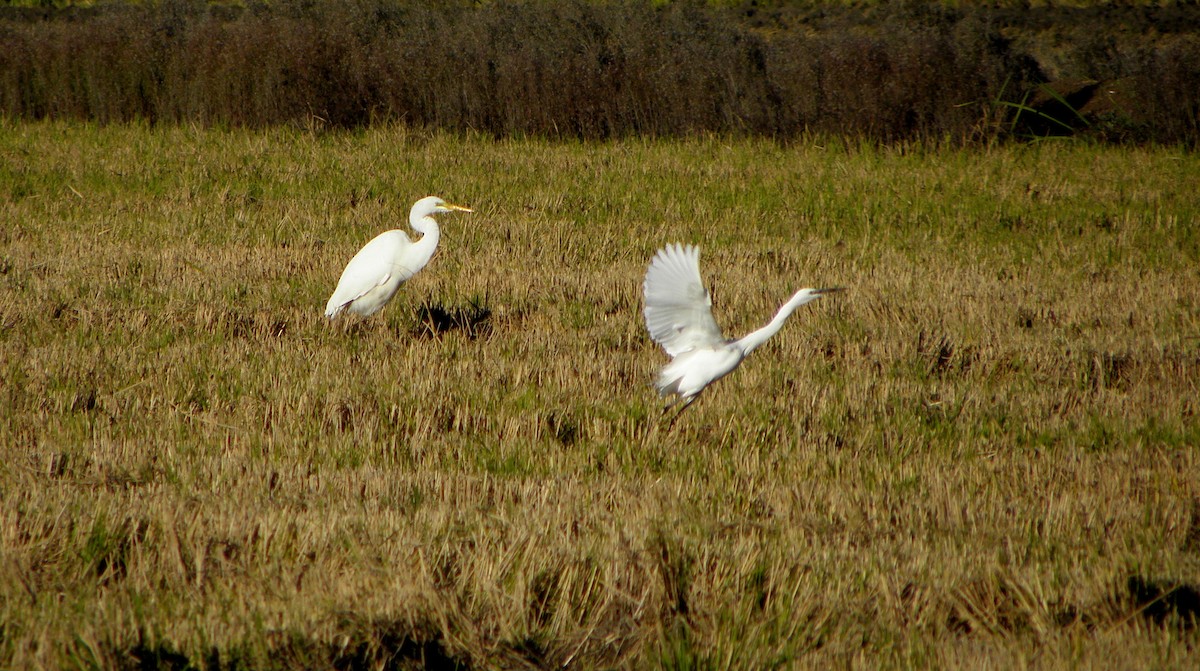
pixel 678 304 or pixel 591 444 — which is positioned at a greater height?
pixel 678 304

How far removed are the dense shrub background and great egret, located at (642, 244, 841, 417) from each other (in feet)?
25.4

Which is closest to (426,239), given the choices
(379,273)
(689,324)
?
(379,273)

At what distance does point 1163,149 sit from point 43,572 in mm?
11122

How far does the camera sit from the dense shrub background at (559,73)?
37.2ft

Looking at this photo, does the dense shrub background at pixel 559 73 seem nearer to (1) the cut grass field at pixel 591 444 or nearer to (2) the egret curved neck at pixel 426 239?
(1) the cut grass field at pixel 591 444

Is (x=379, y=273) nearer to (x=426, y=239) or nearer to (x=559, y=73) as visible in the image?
(x=426, y=239)

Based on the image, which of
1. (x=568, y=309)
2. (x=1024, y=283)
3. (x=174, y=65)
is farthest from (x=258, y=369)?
(x=174, y=65)

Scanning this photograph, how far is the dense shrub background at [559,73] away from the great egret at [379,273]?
6506 millimetres

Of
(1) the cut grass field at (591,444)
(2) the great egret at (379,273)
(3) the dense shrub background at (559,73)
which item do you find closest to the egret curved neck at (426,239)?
(2) the great egret at (379,273)

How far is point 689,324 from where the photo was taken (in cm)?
→ 423

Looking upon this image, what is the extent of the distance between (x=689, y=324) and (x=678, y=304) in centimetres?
11

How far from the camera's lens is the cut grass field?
2672 mm

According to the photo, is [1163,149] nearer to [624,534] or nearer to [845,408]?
[845,408]

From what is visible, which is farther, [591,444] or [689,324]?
[689,324]
